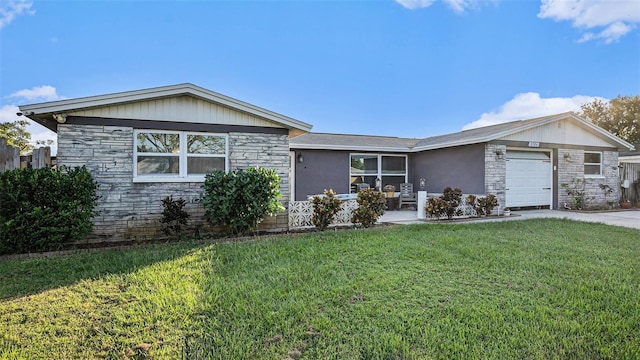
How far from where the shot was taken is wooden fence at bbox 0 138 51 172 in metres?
5.86

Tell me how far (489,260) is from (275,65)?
11138 millimetres

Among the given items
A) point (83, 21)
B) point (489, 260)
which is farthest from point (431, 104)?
point (83, 21)

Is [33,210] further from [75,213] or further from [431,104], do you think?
[431,104]

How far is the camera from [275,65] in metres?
12.8

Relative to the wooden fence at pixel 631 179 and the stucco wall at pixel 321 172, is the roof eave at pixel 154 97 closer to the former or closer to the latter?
the stucco wall at pixel 321 172

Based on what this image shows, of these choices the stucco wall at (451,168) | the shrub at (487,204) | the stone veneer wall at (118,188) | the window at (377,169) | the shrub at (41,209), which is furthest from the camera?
the window at (377,169)

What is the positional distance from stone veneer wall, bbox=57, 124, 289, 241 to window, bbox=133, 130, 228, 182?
0.18 m

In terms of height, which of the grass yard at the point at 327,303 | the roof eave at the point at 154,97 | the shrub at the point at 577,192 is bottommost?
the grass yard at the point at 327,303

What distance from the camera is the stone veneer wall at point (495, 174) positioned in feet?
34.2

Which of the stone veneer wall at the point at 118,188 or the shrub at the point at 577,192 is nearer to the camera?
the stone veneer wall at the point at 118,188

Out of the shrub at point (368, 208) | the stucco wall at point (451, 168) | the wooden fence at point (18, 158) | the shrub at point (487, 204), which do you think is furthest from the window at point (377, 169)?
the wooden fence at point (18, 158)

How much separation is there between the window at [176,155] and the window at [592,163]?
14.6 m

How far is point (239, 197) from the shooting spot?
655 centimetres

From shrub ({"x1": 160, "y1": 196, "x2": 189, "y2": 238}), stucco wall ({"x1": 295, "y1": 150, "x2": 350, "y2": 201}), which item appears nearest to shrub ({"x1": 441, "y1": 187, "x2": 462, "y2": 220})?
stucco wall ({"x1": 295, "y1": 150, "x2": 350, "y2": 201})
